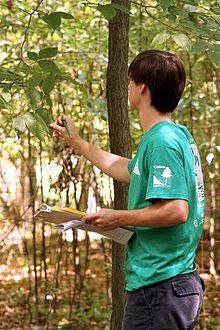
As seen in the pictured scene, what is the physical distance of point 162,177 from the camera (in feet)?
7.73

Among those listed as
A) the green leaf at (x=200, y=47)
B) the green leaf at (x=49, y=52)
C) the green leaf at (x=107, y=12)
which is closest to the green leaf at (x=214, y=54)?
the green leaf at (x=200, y=47)

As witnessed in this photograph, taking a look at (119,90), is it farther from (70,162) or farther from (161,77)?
(70,162)

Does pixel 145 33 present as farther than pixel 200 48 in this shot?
Yes

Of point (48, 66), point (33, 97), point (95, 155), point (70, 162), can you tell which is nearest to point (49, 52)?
point (48, 66)

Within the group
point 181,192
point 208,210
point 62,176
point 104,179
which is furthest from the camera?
point 208,210

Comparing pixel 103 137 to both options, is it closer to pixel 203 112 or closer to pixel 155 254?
pixel 203 112

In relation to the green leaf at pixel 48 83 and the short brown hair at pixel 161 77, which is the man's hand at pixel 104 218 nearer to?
the short brown hair at pixel 161 77

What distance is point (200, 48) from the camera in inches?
118

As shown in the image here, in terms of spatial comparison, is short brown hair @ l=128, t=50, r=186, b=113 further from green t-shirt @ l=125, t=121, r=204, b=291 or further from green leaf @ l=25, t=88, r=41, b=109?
green leaf @ l=25, t=88, r=41, b=109

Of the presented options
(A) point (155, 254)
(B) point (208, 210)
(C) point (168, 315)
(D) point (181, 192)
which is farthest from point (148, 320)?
(B) point (208, 210)

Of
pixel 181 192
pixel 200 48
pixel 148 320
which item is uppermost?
pixel 200 48

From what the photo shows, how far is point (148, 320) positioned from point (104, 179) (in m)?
2.98

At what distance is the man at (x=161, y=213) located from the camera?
2373 millimetres

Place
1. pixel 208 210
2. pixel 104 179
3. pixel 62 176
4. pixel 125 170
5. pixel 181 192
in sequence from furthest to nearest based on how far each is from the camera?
pixel 208 210 < pixel 104 179 < pixel 62 176 < pixel 125 170 < pixel 181 192
